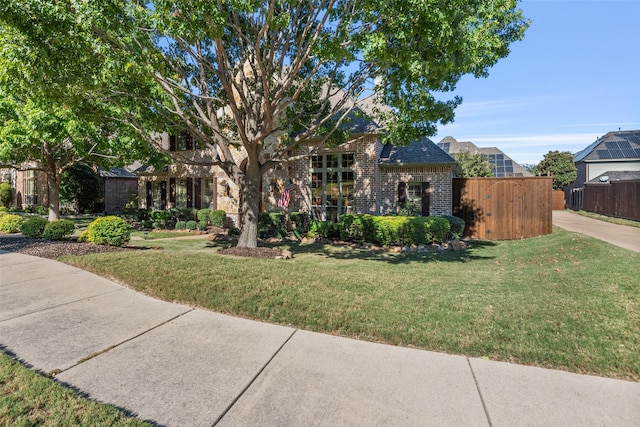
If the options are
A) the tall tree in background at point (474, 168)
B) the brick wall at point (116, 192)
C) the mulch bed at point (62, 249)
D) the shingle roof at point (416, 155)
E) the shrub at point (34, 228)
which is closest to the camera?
the mulch bed at point (62, 249)

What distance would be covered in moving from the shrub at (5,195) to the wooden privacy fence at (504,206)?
35813 millimetres

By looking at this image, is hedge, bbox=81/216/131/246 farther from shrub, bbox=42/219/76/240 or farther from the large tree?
the large tree

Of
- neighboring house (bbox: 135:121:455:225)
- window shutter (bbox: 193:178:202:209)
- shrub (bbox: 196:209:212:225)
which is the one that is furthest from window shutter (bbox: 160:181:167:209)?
shrub (bbox: 196:209:212:225)

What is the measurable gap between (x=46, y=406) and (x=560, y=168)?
138ft

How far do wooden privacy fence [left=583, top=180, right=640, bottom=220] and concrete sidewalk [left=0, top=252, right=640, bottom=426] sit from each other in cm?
1913

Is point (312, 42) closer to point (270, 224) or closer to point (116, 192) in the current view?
point (270, 224)

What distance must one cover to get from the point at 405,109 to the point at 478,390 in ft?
22.9

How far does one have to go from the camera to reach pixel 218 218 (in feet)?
54.9

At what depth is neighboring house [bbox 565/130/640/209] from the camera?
97.6 feet

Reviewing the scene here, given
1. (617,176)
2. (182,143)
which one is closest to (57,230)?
(182,143)

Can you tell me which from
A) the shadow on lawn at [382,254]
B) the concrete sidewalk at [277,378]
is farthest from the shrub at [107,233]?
the concrete sidewalk at [277,378]

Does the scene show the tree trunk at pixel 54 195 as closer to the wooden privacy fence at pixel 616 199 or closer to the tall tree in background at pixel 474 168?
the wooden privacy fence at pixel 616 199

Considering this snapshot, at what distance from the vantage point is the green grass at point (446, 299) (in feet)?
12.7

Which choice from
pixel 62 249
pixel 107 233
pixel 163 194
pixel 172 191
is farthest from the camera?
pixel 163 194
